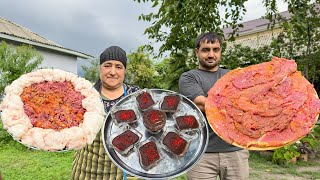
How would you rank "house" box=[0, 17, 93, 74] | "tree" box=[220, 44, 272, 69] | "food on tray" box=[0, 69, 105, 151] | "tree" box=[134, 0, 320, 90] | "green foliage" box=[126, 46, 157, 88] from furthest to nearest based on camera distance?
"green foliage" box=[126, 46, 157, 88]
"house" box=[0, 17, 93, 74]
"tree" box=[220, 44, 272, 69]
"tree" box=[134, 0, 320, 90]
"food on tray" box=[0, 69, 105, 151]

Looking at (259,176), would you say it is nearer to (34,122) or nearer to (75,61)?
(34,122)

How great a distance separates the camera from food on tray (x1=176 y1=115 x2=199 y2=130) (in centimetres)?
259

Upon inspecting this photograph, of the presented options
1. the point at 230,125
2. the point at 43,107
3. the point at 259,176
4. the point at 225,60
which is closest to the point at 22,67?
the point at 225,60

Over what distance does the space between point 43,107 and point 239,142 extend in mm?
1447

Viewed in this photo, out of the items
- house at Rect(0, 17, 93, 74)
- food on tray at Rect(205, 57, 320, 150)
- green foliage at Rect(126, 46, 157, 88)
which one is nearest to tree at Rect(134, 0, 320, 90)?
food on tray at Rect(205, 57, 320, 150)

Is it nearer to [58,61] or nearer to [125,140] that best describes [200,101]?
[125,140]

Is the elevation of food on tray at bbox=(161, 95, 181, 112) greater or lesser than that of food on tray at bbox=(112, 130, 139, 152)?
greater

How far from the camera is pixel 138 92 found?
2639mm

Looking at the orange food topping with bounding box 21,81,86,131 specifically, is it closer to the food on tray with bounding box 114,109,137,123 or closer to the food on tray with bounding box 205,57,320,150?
the food on tray with bounding box 114,109,137,123

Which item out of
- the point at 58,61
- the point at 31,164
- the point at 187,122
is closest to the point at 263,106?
the point at 187,122

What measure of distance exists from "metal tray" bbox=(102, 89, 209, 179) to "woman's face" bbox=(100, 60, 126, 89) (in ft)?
0.47

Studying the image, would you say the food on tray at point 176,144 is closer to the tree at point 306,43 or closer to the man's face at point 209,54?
the man's face at point 209,54

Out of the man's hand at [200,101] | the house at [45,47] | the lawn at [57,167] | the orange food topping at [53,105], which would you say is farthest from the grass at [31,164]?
the house at [45,47]

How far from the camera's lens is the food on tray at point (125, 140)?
2484 millimetres
